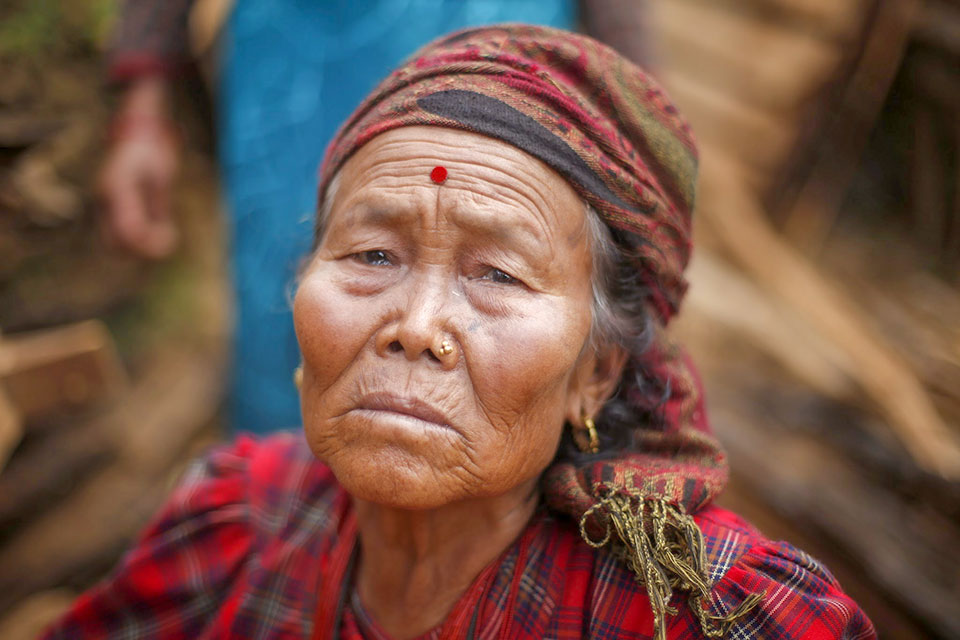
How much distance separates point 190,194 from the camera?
4289 millimetres

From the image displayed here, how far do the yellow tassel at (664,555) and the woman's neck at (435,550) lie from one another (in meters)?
0.27

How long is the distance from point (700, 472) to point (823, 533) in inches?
72.9

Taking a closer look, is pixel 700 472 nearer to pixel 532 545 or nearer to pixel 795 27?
pixel 532 545

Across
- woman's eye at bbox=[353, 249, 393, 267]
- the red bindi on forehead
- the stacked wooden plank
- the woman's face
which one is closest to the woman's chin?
the woman's face

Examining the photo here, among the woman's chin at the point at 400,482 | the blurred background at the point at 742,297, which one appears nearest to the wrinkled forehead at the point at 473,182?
the woman's chin at the point at 400,482

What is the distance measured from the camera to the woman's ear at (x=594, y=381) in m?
1.69

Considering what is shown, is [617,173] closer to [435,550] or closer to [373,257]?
[373,257]

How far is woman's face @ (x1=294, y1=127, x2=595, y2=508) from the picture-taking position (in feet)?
4.75

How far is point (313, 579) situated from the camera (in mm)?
1922

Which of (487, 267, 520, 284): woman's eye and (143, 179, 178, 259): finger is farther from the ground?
(487, 267, 520, 284): woman's eye

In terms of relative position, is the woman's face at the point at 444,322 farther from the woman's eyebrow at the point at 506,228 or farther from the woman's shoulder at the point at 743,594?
the woman's shoulder at the point at 743,594

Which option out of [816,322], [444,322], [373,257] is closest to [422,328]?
[444,322]

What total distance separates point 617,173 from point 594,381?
0.50 meters

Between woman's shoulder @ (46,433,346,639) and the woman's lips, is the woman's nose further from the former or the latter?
woman's shoulder @ (46,433,346,639)
